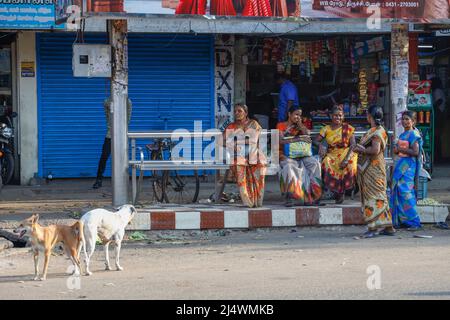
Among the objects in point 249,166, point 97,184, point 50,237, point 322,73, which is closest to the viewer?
point 50,237

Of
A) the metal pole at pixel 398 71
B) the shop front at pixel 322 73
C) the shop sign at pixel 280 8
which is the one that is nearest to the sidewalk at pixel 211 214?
the metal pole at pixel 398 71

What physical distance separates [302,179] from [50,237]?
4.62 metres

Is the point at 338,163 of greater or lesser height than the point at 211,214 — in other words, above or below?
above

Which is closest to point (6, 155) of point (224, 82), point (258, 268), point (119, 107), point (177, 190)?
point (177, 190)

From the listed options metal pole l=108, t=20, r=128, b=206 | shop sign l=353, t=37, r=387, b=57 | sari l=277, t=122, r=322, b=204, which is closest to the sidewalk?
sari l=277, t=122, r=322, b=204

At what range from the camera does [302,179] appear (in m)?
12.1

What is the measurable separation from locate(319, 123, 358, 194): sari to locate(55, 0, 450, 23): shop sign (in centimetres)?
158

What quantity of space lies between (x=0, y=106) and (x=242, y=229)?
6015mm

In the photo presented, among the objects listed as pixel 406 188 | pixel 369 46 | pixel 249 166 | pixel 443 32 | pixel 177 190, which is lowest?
pixel 177 190

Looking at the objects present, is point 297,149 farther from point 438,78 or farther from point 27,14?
point 438,78

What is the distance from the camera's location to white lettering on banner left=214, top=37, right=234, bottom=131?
16.5 meters

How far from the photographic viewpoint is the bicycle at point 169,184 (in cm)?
1313

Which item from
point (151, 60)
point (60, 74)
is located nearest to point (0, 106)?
point (60, 74)

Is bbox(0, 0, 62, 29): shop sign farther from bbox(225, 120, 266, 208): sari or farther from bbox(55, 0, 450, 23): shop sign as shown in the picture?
bbox(225, 120, 266, 208): sari
